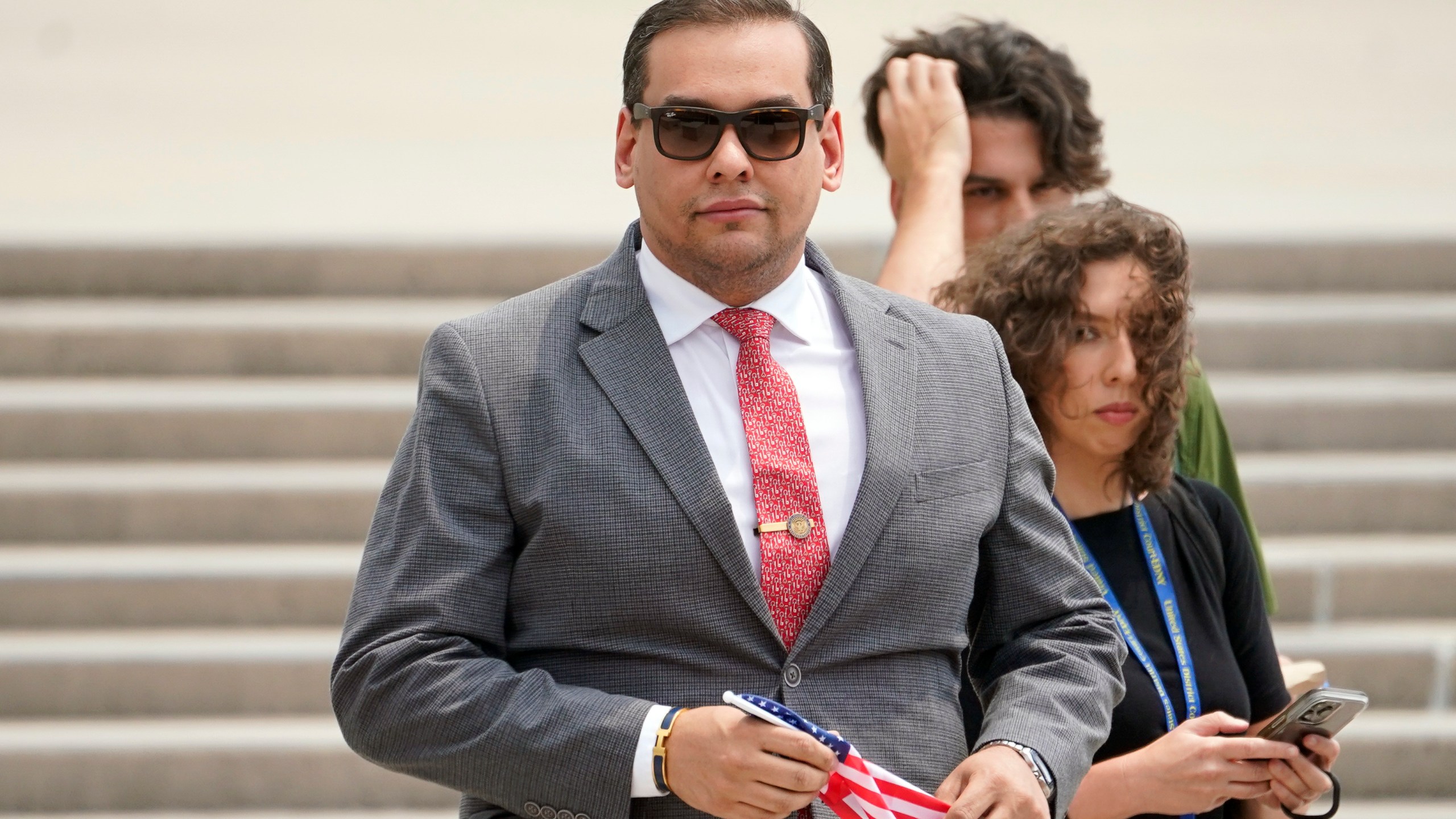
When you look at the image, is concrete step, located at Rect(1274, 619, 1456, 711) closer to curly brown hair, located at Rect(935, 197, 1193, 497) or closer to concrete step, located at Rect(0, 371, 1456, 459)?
concrete step, located at Rect(0, 371, 1456, 459)

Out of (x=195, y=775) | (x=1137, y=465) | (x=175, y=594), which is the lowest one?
(x=195, y=775)

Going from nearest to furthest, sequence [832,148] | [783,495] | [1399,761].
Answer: [783,495] < [832,148] < [1399,761]

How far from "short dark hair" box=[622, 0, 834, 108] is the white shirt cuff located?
0.70 meters

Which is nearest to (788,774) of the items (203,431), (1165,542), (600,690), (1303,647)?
(600,690)

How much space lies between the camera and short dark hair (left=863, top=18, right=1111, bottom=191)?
3.00m

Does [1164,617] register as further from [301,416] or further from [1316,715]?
[301,416]

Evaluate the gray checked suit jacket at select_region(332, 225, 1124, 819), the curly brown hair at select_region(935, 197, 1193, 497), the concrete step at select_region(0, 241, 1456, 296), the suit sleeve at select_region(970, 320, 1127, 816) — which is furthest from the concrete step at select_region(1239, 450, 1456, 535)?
the gray checked suit jacket at select_region(332, 225, 1124, 819)

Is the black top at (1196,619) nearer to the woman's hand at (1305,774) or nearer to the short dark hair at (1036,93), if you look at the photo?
the woman's hand at (1305,774)

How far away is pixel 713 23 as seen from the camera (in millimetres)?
1812

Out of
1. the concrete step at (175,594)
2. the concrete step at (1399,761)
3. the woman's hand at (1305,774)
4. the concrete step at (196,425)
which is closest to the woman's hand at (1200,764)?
the woman's hand at (1305,774)

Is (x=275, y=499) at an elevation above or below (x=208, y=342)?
below

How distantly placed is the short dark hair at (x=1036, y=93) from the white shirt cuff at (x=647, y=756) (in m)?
1.70

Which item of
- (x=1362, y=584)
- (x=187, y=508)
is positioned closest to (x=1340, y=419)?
(x=1362, y=584)

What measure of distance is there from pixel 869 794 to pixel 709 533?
321 mm
